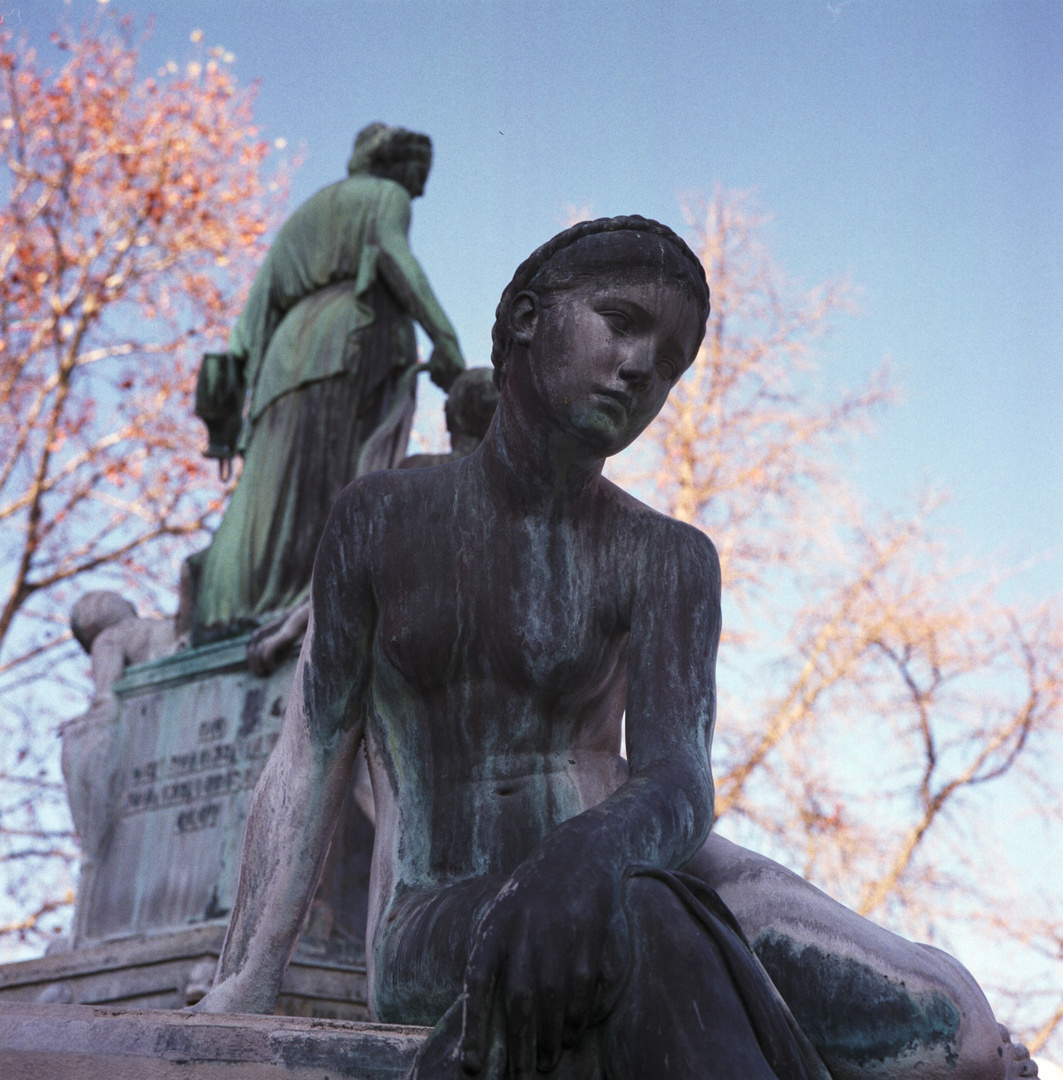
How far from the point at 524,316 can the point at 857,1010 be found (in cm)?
108

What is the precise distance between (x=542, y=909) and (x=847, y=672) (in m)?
13.8

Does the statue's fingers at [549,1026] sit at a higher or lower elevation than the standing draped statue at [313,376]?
lower

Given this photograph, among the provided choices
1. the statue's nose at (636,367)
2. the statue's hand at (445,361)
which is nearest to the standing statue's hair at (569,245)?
the statue's nose at (636,367)

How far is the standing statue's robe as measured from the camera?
6.74m

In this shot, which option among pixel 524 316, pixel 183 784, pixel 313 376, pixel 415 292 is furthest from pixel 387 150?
pixel 524 316

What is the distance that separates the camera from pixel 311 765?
89.6 inches

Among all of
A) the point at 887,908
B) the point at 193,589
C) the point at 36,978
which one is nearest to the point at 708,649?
the point at 36,978

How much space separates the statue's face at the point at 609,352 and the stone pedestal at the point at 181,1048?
880mm

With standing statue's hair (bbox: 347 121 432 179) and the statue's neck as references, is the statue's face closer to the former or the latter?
the statue's neck

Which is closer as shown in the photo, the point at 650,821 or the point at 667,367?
the point at 650,821

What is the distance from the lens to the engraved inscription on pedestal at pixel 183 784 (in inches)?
230

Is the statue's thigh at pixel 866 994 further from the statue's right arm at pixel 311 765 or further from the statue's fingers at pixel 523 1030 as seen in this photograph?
the statue's right arm at pixel 311 765

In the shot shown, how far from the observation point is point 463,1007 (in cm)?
158

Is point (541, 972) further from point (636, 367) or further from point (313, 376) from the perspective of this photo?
point (313, 376)
